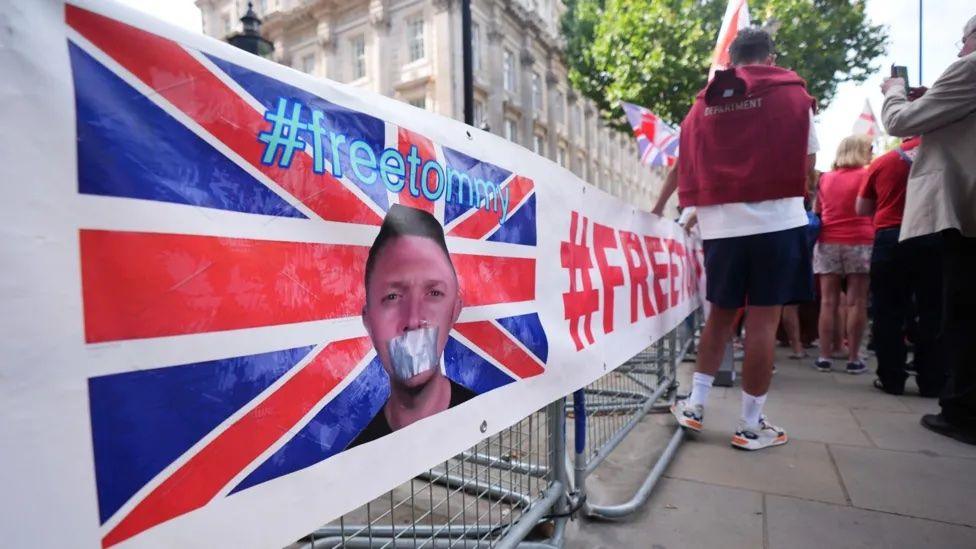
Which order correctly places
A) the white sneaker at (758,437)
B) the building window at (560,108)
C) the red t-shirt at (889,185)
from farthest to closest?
the building window at (560,108) → the red t-shirt at (889,185) → the white sneaker at (758,437)

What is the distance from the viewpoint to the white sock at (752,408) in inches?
115

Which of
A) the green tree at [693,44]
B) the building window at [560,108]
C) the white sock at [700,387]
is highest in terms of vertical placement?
the building window at [560,108]

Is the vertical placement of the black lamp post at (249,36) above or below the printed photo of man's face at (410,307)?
above

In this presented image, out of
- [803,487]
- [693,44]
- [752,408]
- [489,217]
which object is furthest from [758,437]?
[693,44]

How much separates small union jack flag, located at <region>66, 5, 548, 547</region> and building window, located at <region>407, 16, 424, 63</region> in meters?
26.7

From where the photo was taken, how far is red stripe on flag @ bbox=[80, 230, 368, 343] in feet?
2.22

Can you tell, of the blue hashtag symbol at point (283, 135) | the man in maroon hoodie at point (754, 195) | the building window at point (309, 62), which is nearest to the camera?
the blue hashtag symbol at point (283, 135)

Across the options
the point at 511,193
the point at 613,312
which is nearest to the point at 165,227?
the point at 511,193

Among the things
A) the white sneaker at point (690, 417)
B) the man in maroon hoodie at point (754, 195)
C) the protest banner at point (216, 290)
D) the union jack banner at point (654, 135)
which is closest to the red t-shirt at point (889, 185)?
the man in maroon hoodie at point (754, 195)

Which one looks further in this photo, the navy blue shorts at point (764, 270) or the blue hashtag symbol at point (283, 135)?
the navy blue shorts at point (764, 270)

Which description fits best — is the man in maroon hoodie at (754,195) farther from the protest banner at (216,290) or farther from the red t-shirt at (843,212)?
the red t-shirt at (843,212)

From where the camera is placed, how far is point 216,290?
2.64 feet

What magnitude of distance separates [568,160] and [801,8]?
20.4 metres

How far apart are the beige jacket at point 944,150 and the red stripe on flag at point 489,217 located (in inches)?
103
